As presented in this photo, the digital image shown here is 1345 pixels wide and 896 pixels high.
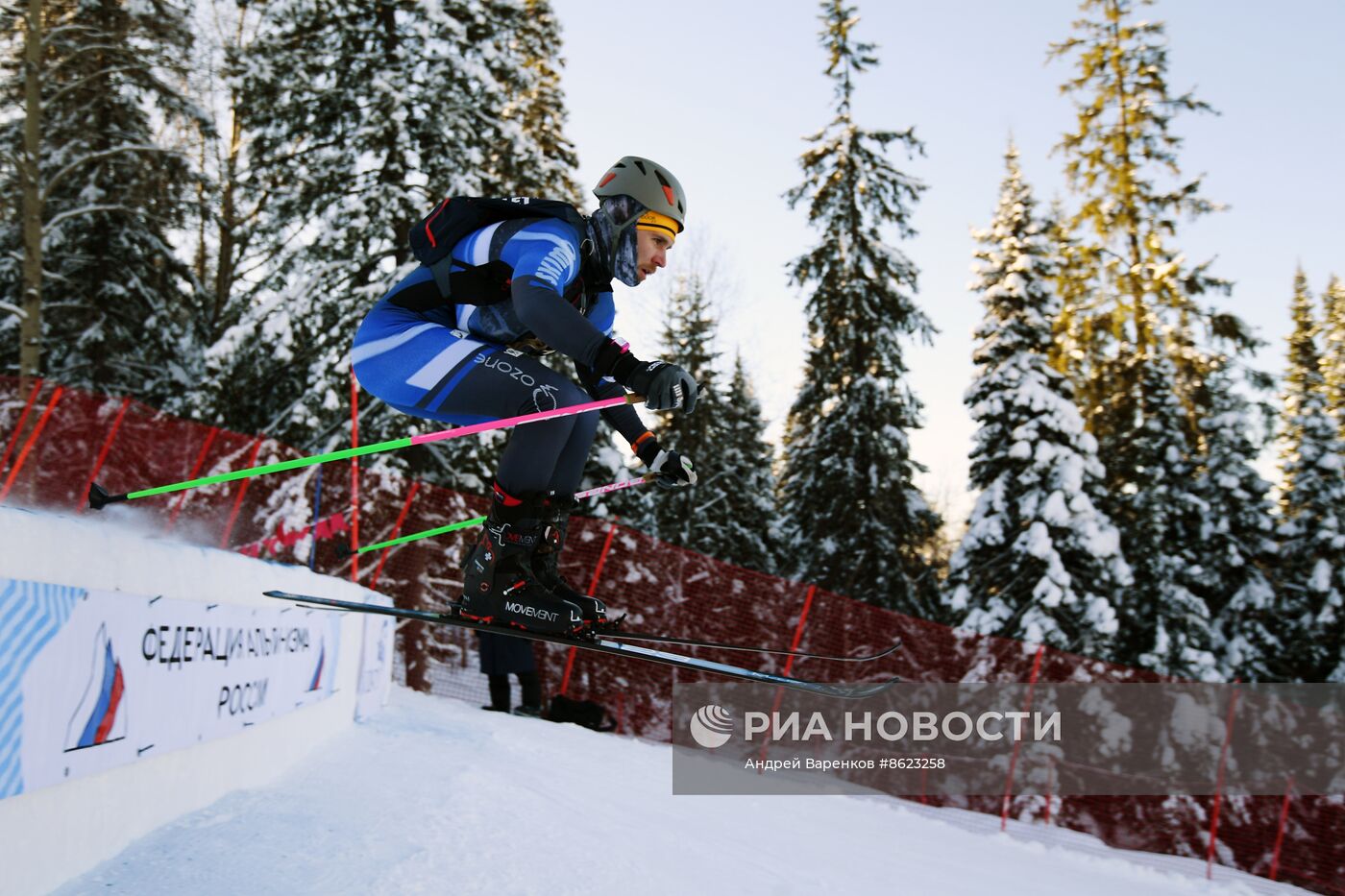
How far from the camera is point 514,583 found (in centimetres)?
332

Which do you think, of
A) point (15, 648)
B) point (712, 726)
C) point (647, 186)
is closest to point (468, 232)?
point (647, 186)

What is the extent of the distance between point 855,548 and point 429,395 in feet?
50.3

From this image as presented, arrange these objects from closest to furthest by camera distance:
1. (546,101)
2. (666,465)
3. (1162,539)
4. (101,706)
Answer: (101,706) → (666,465) → (1162,539) → (546,101)

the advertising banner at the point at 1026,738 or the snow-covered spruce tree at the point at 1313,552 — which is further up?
the snow-covered spruce tree at the point at 1313,552

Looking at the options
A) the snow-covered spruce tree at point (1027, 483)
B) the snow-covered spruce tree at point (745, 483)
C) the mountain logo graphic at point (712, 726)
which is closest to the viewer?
the mountain logo graphic at point (712, 726)

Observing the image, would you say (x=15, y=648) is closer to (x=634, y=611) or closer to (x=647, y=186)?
(x=647, y=186)

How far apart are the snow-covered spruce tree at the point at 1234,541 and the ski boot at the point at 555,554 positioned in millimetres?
18456

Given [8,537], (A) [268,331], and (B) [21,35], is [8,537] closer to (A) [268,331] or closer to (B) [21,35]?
(A) [268,331]

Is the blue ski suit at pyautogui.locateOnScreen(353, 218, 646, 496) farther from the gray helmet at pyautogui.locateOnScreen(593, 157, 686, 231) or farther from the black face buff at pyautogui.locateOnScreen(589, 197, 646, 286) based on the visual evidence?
the gray helmet at pyautogui.locateOnScreen(593, 157, 686, 231)

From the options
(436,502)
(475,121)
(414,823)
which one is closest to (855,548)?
(436,502)

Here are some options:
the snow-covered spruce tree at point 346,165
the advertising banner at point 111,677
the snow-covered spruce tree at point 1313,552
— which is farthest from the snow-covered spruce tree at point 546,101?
the snow-covered spruce tree at point 1313,552

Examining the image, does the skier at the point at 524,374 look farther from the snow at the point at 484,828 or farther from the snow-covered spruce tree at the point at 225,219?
the snow-covered spruce tree at the point at 225,219

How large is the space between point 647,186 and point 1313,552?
20.9m

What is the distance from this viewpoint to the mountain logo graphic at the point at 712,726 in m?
11.4
